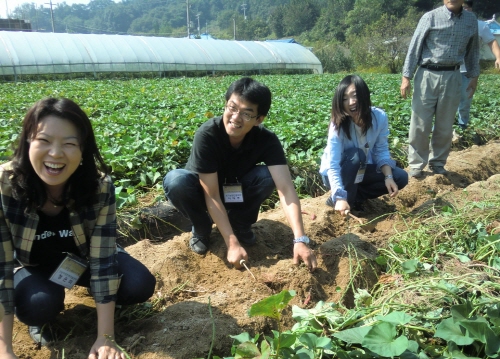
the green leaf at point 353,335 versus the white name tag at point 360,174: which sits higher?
the white name tag at point 360,174

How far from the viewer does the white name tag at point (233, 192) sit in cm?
266

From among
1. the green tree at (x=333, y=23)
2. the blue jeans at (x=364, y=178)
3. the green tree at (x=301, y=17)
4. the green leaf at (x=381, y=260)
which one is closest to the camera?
the green leaf at (x=381, y=260)

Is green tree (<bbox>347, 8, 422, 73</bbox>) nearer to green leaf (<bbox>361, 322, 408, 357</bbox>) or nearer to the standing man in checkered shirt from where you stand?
the standing man in checkered shirt

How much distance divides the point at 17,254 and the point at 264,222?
1.54 meters

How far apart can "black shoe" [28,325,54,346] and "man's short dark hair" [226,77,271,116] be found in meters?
1.28

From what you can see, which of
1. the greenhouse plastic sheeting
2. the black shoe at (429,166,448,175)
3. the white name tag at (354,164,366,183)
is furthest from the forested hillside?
the white name tag at (354,164,366,183)

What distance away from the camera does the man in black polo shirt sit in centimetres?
235

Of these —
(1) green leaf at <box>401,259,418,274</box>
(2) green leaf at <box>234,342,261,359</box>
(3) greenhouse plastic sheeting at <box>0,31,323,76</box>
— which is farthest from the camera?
(3) greenhouse plastic sheeting at <box>0,31,323,76</box>

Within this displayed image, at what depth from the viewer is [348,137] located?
3.16m

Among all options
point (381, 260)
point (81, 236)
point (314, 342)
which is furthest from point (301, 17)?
point (314, 342)

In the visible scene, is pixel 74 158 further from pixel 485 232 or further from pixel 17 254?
pixel 485 232

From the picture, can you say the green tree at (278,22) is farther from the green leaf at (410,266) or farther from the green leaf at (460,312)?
the green leaf at (460,312)

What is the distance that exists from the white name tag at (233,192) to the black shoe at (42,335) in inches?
43.0

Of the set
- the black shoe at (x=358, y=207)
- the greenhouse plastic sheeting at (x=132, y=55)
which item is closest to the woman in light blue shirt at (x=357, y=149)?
the black shoe at (x=358, y=207)
